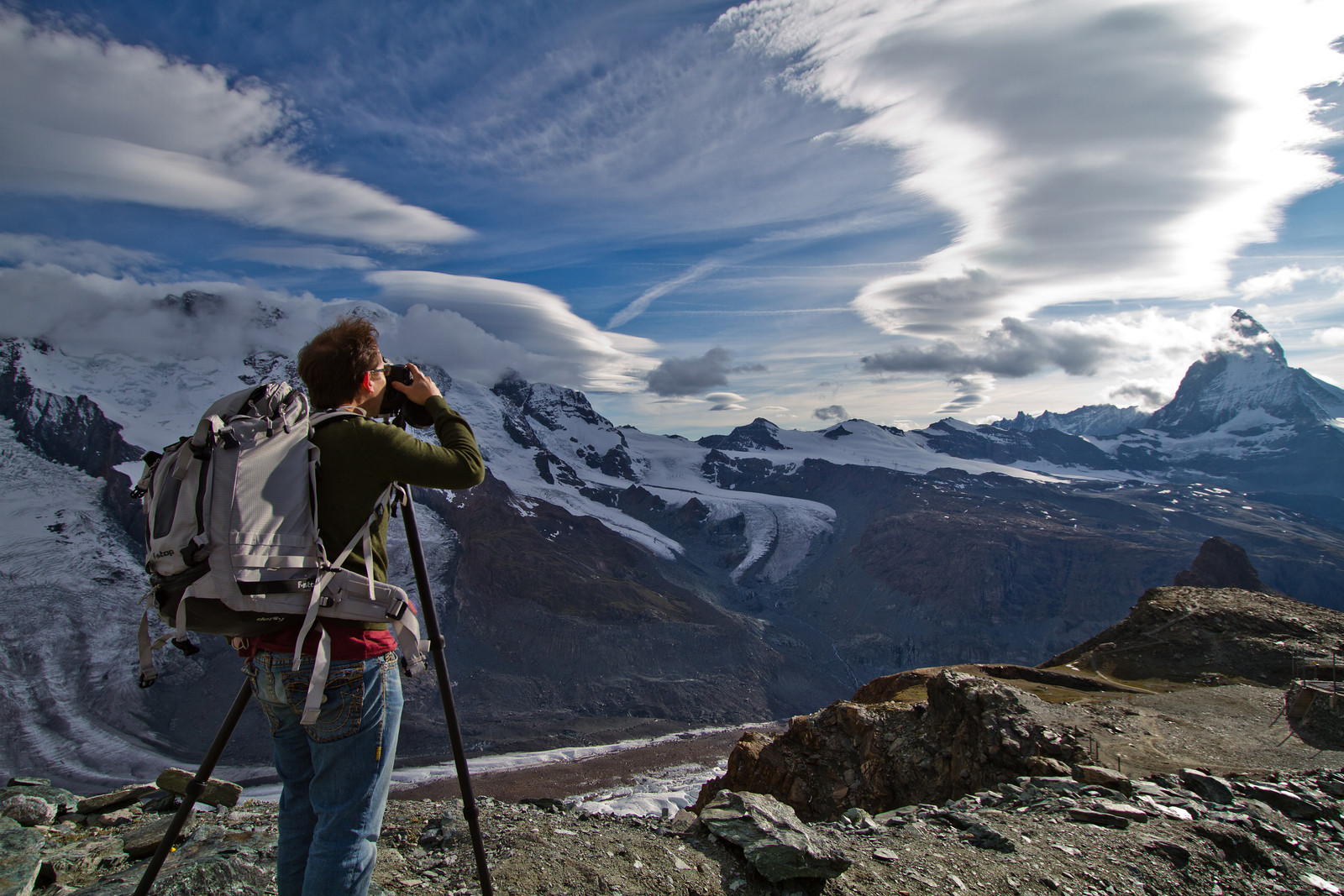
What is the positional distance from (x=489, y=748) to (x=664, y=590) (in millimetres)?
85080

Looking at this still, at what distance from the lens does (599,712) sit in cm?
12644

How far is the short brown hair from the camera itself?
3303mm

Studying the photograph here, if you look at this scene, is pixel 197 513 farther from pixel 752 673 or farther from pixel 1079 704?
pixel 752 673

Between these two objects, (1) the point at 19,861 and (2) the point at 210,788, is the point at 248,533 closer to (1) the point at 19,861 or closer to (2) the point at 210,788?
(1) the point at 19,861

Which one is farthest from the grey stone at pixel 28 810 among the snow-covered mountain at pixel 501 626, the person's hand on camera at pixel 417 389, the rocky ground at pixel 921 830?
the snow-covered mountain at pixel 501 626

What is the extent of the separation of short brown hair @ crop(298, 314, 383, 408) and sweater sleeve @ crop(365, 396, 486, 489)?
1.37 feet

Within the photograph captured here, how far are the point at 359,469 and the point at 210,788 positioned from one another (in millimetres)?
9235

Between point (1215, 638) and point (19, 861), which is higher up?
point (19, 861)

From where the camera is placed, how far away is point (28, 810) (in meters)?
6.96

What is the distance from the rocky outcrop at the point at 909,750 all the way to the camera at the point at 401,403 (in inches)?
462

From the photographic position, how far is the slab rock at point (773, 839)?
5590 millimetres

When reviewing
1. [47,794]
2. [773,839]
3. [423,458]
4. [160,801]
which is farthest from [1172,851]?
[47,794]

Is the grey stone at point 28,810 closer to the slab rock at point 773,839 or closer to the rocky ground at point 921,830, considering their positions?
the rocky ground at point 921,830

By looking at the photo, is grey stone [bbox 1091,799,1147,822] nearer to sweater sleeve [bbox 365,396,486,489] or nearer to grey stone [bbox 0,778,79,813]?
sweater sleeve [bbox 365,396,486,489]
